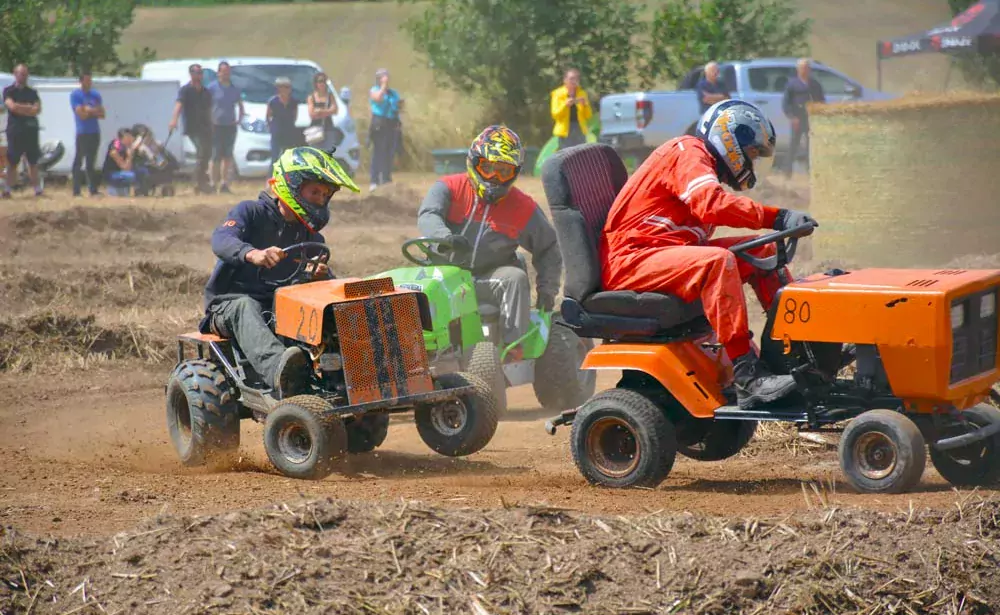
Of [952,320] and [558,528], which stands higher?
[952,320]

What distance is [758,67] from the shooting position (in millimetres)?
24547

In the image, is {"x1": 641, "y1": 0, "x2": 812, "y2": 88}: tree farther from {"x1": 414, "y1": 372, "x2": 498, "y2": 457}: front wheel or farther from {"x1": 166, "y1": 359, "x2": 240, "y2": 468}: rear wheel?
{"x1": 166, "y1": 359, "x2": 240, "y2": 468}: rear wheel

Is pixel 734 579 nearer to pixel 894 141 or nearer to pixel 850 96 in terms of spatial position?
pixel 894 141

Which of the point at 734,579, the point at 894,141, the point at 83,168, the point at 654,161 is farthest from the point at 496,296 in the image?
the point at 83,168

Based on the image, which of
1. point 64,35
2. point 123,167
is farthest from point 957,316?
point 64,35

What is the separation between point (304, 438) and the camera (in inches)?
288

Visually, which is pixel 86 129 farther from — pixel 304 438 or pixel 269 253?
pixel 304 438

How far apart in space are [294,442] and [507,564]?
8.47 feet

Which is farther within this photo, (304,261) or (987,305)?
(304,261)

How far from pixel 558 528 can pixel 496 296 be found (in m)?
4.36

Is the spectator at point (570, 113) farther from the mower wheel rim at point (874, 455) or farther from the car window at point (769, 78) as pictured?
the mower wheel rim at point (874, 455)

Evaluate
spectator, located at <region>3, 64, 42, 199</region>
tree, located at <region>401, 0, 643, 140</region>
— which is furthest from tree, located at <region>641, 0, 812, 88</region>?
spectator, located at <region>3, 64, 42, 199</region>

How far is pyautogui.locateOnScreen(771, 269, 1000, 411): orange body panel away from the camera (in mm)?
6012

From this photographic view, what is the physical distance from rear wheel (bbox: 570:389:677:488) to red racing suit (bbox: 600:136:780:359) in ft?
1.64
